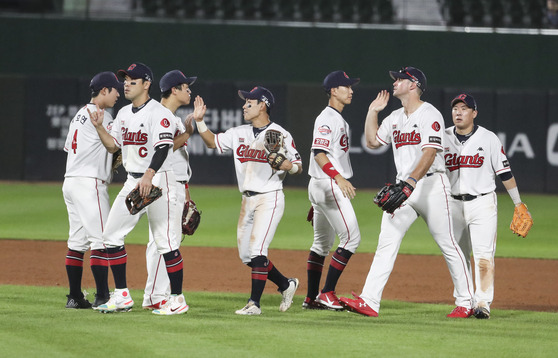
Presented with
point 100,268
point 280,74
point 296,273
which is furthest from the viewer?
point 280,74

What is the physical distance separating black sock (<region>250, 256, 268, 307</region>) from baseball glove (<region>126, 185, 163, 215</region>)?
3.22 ft

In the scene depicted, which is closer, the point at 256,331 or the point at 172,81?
the point at 256,331

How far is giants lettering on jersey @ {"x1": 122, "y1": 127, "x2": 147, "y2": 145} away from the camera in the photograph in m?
7.00

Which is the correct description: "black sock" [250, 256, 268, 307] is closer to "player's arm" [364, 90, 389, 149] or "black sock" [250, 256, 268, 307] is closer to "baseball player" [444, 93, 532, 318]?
"player's arm" [364, 90, 389, 149]

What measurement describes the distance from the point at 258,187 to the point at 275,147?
0.38 m

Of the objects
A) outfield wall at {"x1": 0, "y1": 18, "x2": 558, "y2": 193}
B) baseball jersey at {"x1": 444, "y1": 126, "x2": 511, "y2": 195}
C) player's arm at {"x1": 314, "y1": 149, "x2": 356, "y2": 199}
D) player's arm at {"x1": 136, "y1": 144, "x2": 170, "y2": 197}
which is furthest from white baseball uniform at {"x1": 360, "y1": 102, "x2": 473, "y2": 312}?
outfield wall at {"x1": 0, "y1": 18, "x2": 558, "y2": 193}

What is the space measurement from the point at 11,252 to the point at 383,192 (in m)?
5.79

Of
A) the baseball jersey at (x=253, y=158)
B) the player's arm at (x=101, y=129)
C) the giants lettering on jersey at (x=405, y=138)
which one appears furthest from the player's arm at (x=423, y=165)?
the player's arm at (x=101, y=129)

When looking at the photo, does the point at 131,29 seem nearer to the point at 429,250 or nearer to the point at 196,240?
the point at 196,240

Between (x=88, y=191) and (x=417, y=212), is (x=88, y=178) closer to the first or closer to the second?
(x=88, y=191)

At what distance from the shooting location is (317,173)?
7695 mm

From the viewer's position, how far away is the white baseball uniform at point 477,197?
24.0 feet

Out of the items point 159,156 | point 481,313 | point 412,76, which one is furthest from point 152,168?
point 481,313

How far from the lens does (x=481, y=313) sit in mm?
7172
